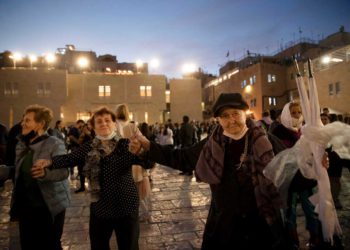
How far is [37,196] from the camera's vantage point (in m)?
3.20

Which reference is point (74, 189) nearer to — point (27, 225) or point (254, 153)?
point (27, 225)

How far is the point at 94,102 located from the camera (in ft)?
119

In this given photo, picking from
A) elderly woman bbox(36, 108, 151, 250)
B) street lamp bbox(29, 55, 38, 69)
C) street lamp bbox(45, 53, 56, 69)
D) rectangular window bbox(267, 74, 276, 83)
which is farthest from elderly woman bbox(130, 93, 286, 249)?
street lamp bbox(29, 55, 38, 69)

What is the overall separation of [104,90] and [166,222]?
32.7m

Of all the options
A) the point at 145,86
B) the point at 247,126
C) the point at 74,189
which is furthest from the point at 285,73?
the point at 247,126

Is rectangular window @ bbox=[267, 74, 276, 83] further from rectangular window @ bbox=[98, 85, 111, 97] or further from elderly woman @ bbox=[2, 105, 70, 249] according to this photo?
elderly woman @ bbox=[2, 105, 70, 249]

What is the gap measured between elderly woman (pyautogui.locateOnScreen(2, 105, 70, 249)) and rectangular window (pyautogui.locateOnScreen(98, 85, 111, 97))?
34097mm

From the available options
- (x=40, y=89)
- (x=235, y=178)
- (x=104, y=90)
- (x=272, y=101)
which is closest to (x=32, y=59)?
(x=40, y=89)

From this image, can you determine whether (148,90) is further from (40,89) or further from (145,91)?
(40,89)

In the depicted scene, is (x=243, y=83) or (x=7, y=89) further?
(x=243, y=83)

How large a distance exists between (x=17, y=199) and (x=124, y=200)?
1.21 m

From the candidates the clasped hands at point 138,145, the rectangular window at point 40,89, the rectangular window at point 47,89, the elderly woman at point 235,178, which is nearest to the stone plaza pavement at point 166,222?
the elderly woman at point 235,178

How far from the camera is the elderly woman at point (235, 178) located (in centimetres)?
243

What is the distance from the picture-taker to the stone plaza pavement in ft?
15.3
